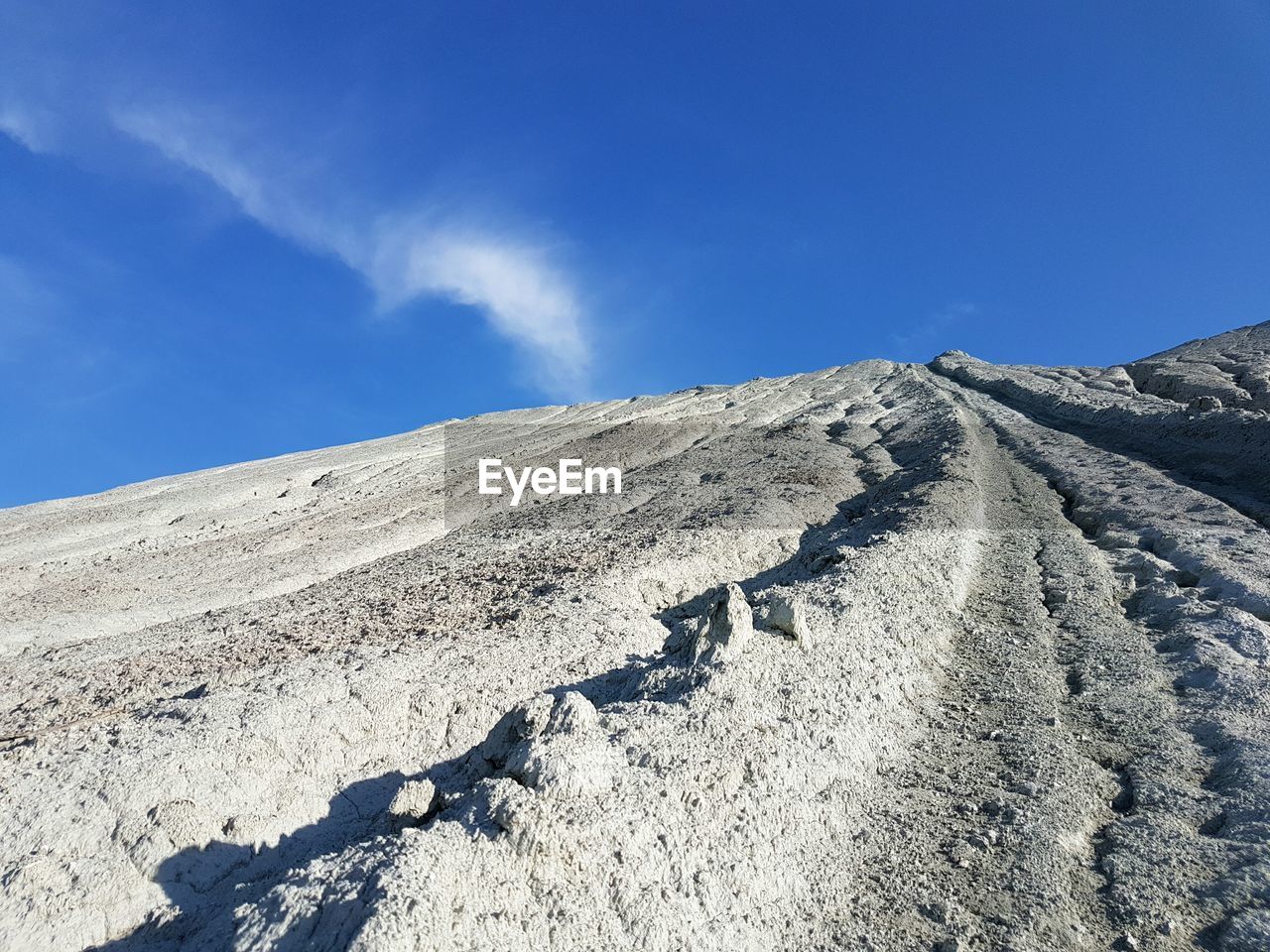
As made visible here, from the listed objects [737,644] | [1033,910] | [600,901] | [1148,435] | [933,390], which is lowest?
[1033,910]

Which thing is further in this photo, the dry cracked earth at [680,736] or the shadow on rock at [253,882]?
the dry cracked earth at [680,736]

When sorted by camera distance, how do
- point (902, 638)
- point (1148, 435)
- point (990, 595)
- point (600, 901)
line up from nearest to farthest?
point (600, 901) < point (902, 638) < point (990, 595) < point (1148, 435)

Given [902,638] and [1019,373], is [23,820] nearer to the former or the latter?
[902,638]

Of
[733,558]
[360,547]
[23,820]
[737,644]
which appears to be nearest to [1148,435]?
[733,558]

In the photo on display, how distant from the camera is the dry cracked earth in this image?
5.04 metres

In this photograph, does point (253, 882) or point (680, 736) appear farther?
point (680, 736)

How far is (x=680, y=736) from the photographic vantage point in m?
6.36

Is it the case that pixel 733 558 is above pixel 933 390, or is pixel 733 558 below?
below

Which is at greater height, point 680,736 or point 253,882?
point 680,736

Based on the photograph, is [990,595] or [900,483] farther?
[900,483]

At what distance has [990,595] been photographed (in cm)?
1115

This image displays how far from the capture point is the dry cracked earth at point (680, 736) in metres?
5.04

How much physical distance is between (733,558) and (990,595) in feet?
13.8

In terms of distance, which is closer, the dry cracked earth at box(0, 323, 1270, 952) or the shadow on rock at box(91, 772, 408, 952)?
the shadow on rock at box(91, 772, 408, 952)
